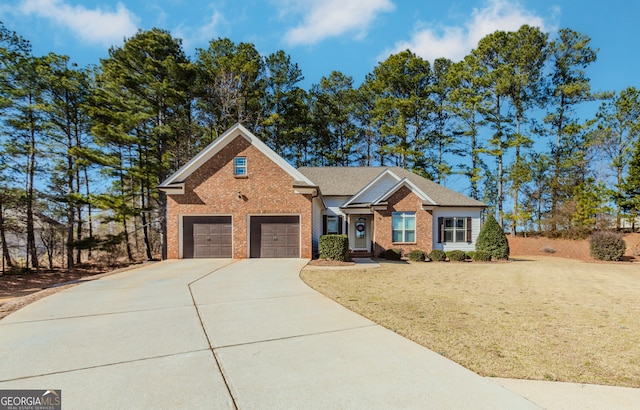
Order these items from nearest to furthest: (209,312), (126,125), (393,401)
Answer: (393,401), (209,312), (126,125)

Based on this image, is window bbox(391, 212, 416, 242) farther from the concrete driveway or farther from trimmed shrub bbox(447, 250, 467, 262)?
the concrete driveway

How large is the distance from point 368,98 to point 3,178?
31.9m

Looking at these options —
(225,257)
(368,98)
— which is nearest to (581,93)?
(368,98)

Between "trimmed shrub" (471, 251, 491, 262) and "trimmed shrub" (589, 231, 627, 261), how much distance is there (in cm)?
740

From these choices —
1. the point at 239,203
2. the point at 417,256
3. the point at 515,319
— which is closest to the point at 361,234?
the point at 417,256

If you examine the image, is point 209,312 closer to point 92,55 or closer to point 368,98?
point 92,55

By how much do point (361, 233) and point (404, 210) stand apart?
3410mm

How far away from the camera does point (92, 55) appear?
Result: 22031 millimetres

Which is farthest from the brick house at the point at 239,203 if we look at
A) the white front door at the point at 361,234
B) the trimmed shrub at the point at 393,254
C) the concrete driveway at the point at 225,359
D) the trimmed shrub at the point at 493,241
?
the trimmed shrub at the point at 493,241

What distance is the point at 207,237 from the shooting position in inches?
599

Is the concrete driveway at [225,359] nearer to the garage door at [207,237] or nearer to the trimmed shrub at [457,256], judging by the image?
the garage door at [207,237]

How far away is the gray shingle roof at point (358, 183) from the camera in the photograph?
66.5ft

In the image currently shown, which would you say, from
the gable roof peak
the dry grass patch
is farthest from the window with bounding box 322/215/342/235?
the dry grass patch

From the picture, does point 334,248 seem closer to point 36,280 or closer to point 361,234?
point 361,234
